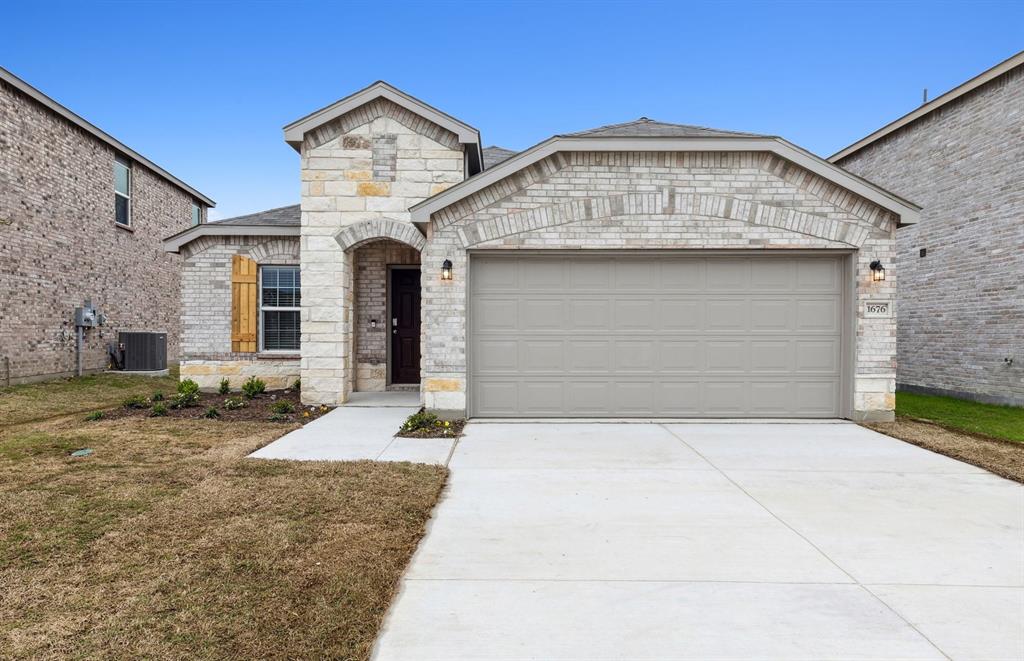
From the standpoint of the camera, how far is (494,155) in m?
15.1

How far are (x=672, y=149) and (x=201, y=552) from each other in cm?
776

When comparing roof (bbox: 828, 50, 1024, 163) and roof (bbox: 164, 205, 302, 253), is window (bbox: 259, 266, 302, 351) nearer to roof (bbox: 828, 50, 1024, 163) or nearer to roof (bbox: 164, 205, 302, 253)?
roof (bbox: 164, 205, 302, 253)

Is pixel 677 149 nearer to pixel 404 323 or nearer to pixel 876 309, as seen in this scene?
pixel 876 309

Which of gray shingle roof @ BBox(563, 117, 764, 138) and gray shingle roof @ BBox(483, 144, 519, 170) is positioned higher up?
gray shingle roof @ BBox(483, 144, 519, 170)

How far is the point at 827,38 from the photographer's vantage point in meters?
20.5

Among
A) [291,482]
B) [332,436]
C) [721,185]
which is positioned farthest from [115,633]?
[721,185]

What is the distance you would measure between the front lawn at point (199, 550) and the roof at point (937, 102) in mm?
12769

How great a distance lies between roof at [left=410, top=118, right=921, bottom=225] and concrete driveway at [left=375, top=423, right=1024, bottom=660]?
3956mm

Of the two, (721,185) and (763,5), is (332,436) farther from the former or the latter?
(763,5)

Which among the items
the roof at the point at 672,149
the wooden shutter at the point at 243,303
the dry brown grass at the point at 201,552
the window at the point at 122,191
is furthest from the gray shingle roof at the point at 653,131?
the window at the point at 122,191

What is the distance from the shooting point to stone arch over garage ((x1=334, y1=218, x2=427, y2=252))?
10531mm

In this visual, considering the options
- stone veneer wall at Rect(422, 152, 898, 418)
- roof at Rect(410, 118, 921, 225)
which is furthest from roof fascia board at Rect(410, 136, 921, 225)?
stone veneer wall at Rect(422, 152, 898, 418)

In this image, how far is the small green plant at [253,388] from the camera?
37.0 ft

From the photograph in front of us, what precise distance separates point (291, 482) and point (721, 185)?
7.12m
